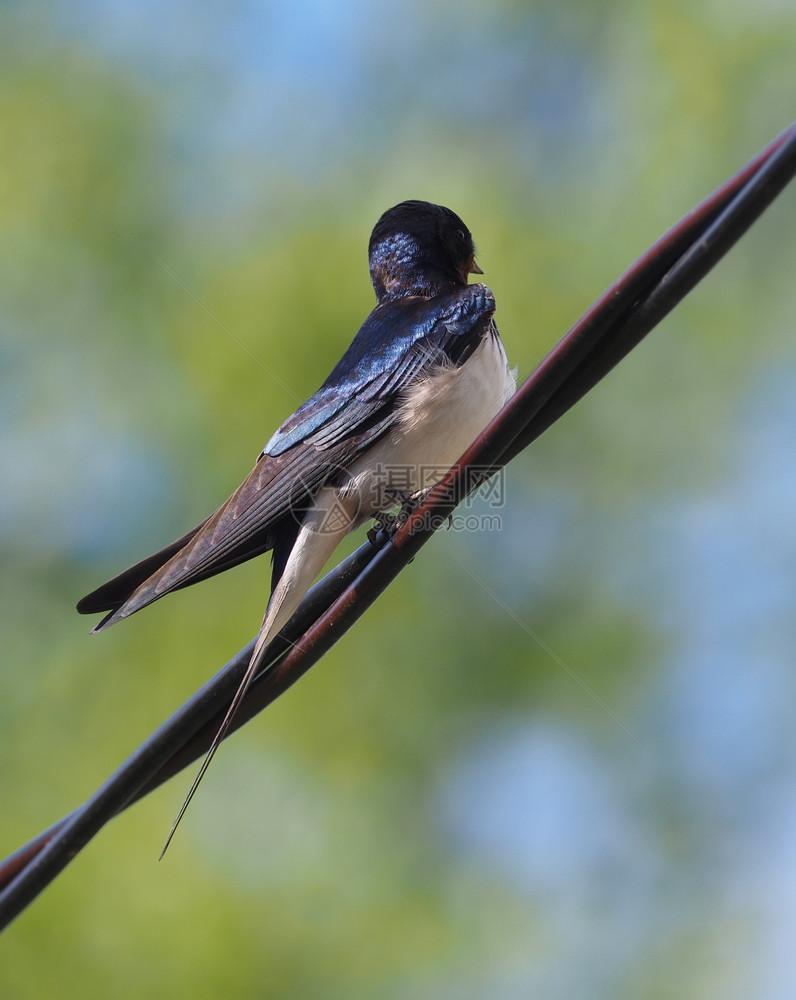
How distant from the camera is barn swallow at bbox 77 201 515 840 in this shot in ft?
8.23

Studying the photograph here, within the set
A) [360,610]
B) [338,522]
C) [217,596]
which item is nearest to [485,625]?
[217,596]

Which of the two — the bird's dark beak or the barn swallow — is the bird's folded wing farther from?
the bird's dark beak

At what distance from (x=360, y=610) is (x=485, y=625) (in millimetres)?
4611

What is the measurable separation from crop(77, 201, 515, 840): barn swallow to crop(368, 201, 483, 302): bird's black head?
0.17 m

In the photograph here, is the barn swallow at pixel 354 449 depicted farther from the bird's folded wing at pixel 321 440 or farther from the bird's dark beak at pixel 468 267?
the bird's dark beak at pixel 468 267

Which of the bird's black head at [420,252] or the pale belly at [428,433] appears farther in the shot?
the bird's black head at [420,252]

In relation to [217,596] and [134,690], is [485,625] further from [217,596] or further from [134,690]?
[134,690]

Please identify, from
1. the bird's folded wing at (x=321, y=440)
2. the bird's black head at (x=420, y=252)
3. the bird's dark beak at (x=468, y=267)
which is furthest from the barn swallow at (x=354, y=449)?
the bird's dark beak at (x=468, y=267)

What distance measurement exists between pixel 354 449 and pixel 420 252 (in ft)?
3.27

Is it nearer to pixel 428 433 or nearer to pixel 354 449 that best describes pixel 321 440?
pixel 354 449

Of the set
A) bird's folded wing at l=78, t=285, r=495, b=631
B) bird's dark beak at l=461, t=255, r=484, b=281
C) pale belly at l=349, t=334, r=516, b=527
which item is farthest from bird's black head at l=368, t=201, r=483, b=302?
pale belly at l=349, t=334, r=516, b=527

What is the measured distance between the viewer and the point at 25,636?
6793 mm

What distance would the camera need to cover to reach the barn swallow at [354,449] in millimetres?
2508

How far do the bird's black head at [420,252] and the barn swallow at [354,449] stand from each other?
17 cm
